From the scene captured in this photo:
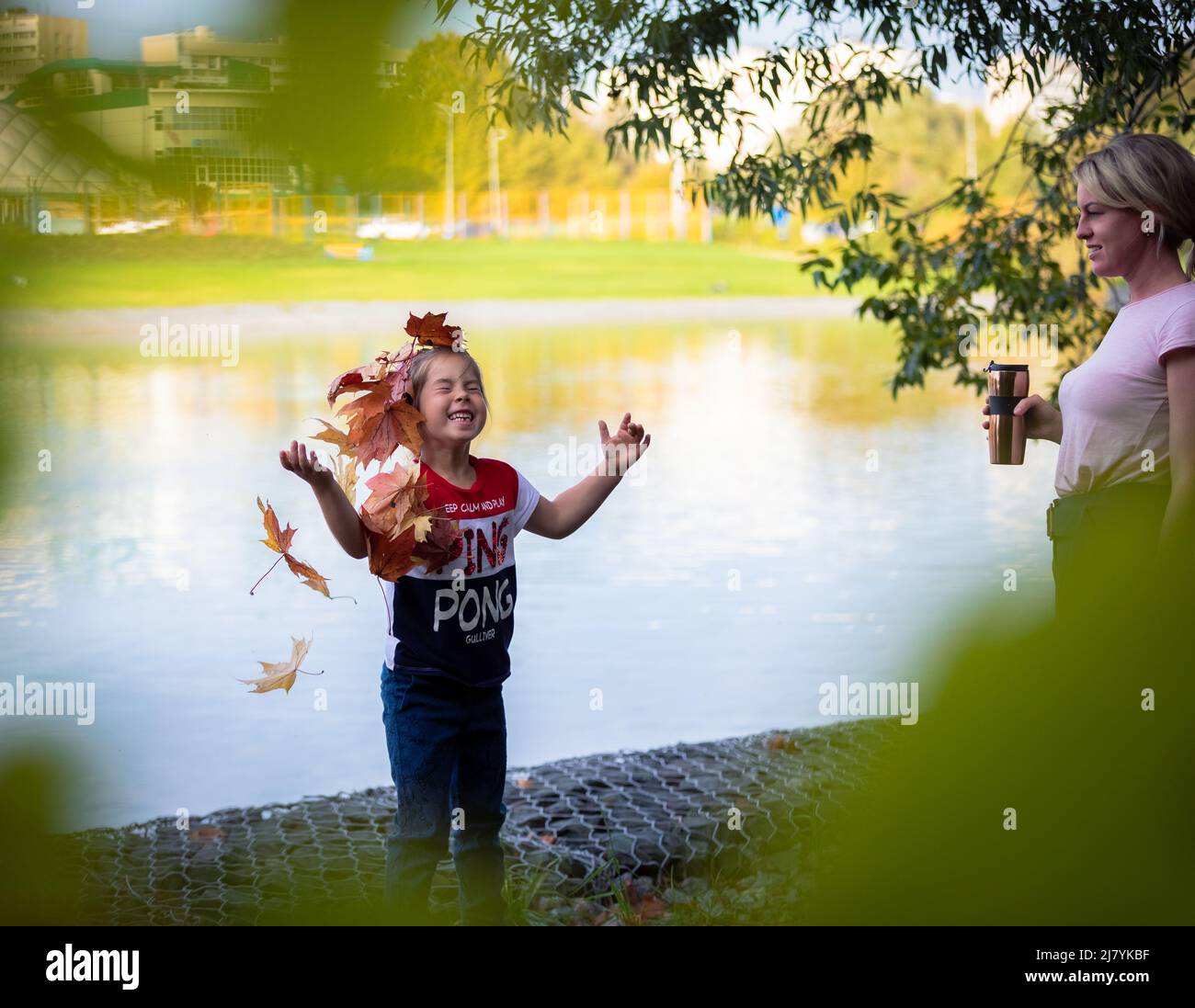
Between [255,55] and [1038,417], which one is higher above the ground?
[255,55]

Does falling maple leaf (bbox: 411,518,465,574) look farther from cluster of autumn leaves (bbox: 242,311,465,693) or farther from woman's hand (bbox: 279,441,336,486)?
woman's hand (bbox: 279,441,336,486)

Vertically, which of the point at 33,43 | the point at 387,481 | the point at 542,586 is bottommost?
the point at 542,586

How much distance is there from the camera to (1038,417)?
8.15 feet

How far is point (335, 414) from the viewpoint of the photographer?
7.90 feet

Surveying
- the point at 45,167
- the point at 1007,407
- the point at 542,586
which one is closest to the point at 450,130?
the point at 45,167

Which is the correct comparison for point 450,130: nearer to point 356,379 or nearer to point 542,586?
point 356,379

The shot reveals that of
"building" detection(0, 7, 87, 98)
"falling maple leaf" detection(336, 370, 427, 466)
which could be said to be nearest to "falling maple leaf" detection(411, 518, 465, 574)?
"falling maple leaf" detection(336, 370, 427, 466)

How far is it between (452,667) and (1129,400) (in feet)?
3.70

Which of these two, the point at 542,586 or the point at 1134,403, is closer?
the point at 1134,403

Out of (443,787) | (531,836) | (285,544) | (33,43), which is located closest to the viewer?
(33,43)

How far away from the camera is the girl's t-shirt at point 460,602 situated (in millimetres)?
2318

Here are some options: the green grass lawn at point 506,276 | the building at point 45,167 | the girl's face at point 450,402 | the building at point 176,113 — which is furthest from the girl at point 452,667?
the green grass lawn at point 506,276

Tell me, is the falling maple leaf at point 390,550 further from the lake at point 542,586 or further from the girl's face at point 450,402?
the lake at point 542,586
